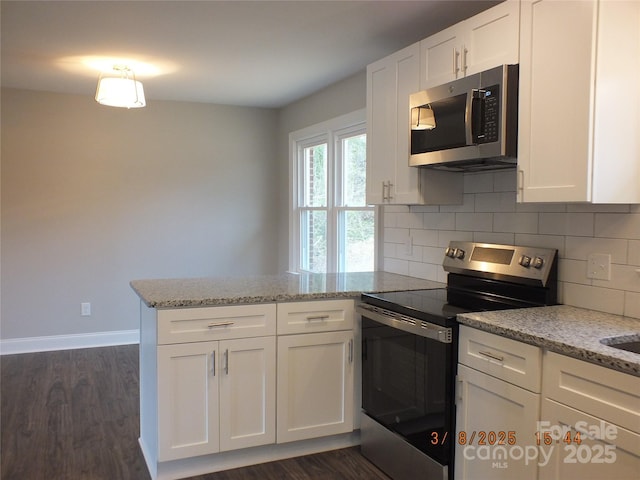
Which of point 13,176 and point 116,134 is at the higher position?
point 116,134

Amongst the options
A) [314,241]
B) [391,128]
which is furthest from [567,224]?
[314,241]

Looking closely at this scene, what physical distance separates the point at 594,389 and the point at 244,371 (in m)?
1.53

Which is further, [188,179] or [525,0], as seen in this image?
[188,179]

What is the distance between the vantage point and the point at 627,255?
6.87 ft

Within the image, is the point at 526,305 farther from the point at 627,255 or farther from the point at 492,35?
the point at 492,35

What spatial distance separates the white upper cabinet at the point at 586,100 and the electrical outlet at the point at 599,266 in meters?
0.27

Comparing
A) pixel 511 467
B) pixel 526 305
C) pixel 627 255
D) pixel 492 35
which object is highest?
pixel 492 35

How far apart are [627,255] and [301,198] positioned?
3406 mm

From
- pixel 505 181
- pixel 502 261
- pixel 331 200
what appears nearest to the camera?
pixel 502 261

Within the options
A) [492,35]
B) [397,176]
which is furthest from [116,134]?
[492,35]

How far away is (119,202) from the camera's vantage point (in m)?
5.01

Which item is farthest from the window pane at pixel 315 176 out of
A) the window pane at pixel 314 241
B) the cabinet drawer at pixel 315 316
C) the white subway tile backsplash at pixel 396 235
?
the cabinet drawer at pixel 315 316

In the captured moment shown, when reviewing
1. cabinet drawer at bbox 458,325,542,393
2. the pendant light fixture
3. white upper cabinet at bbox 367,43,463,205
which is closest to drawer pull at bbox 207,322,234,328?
cabinet drawer at bbox 458,325,542,393

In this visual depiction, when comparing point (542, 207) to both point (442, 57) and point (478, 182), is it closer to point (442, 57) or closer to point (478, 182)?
point (478, 182)
